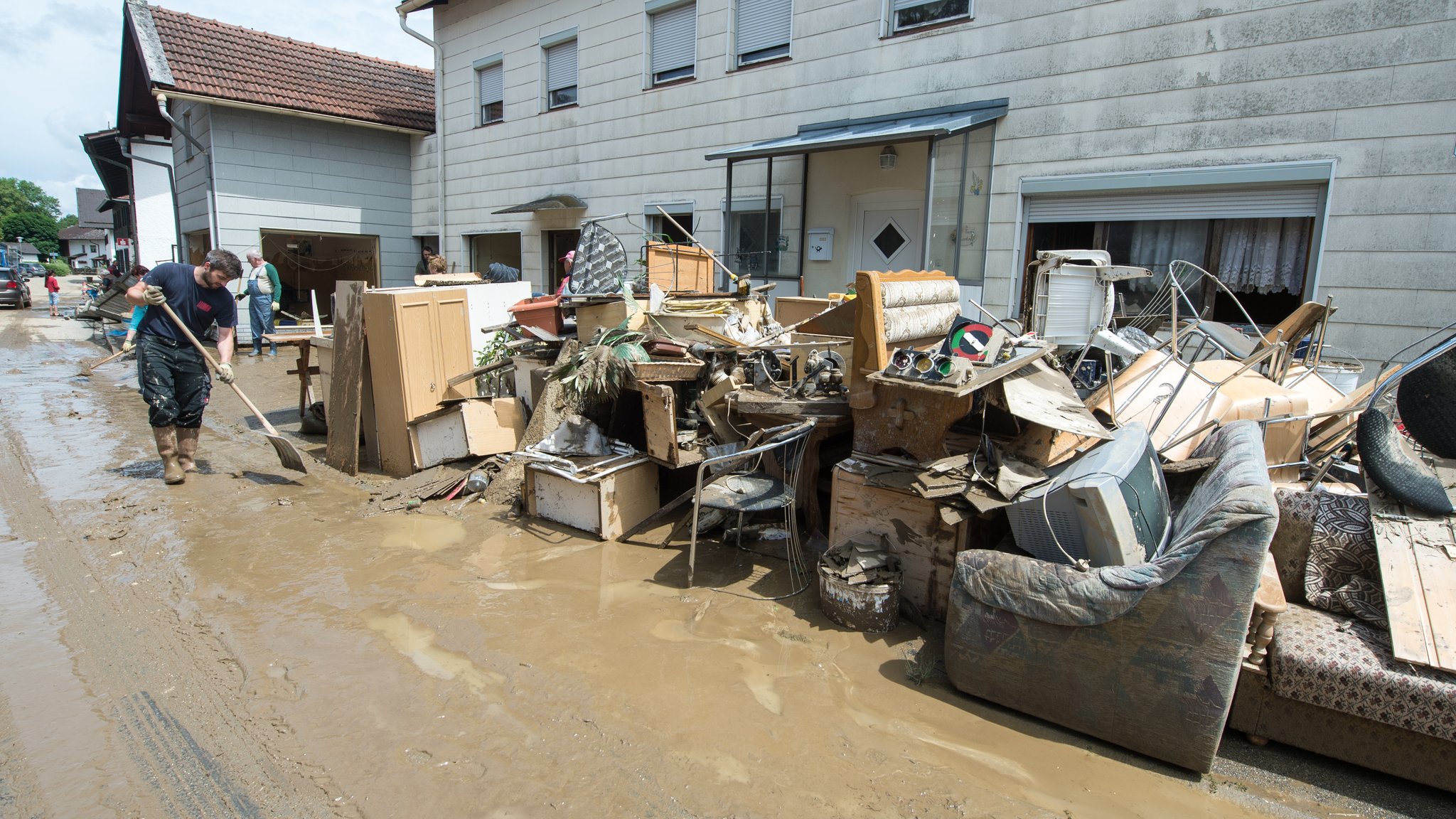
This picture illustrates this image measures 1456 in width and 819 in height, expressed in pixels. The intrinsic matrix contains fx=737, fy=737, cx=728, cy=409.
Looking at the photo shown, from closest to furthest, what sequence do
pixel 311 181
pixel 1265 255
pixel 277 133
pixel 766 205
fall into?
pixel 1265 255
pixel 766 205
pixel 277 133
pixel 311 181

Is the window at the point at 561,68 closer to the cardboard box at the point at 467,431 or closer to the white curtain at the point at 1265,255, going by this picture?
the cardboard box at the point at 467,431

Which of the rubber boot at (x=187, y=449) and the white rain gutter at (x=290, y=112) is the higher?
the white rain gutter at (x=290, y=112)

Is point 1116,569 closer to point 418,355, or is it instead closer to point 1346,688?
point 1346,688

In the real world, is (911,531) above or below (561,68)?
below

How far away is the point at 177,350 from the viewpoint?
588 centimetres

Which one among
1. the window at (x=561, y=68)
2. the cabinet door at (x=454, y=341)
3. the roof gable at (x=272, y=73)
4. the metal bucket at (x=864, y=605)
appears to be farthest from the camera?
the roof gable at (x=272, y=73)

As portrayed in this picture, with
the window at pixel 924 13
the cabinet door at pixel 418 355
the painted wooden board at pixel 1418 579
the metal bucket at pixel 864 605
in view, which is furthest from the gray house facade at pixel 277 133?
the painted wooden board at pixel 1418 579

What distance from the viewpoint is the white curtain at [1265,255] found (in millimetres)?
6219

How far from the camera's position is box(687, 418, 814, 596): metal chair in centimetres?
412

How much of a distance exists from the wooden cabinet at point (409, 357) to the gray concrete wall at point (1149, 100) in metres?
4.62

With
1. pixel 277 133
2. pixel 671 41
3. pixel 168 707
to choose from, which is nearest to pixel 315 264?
pixel 277 133

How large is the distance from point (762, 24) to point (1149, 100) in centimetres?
493

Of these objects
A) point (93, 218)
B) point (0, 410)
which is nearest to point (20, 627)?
point (0, 410)

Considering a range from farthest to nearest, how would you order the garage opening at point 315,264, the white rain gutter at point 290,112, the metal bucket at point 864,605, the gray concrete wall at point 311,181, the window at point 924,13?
the garage opening at point 315,264 < the gray concrete wall at point 311,181 < the white rain gutter at point 290,112 < the window at point 924,13 < the metal bucket at point 864,605
